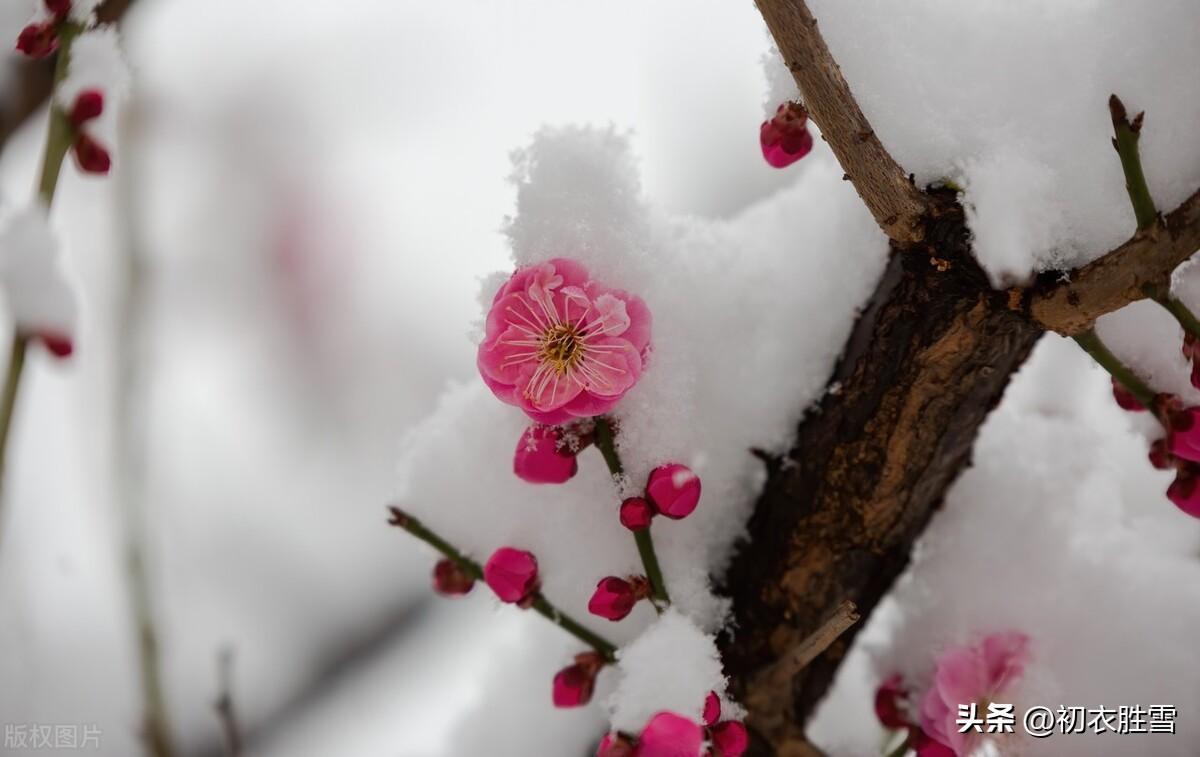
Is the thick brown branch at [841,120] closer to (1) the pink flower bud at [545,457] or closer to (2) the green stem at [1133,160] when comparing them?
(2) the green stem at [1133,160]

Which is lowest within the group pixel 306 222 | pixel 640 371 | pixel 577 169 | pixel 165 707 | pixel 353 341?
pixel 165 707

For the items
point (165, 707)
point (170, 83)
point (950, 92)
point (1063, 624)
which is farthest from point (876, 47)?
point (170, 83)

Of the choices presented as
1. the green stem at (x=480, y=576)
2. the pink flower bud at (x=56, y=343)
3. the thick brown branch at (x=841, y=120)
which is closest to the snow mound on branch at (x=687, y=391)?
the green stem at (x=480, y=576)

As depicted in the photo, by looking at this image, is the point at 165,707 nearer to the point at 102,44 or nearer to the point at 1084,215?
the point at 102,44

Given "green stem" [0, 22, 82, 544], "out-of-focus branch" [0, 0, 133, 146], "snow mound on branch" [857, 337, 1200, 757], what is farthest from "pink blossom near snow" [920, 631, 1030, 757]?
"out-of-focus branch" [0, 0, 133, 146]

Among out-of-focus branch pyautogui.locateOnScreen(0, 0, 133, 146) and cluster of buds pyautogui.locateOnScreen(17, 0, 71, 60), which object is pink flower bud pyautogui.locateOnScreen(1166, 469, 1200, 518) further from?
out-of-focus branch pyautogui.locateOnScreen(0, 0, 133, 146)
